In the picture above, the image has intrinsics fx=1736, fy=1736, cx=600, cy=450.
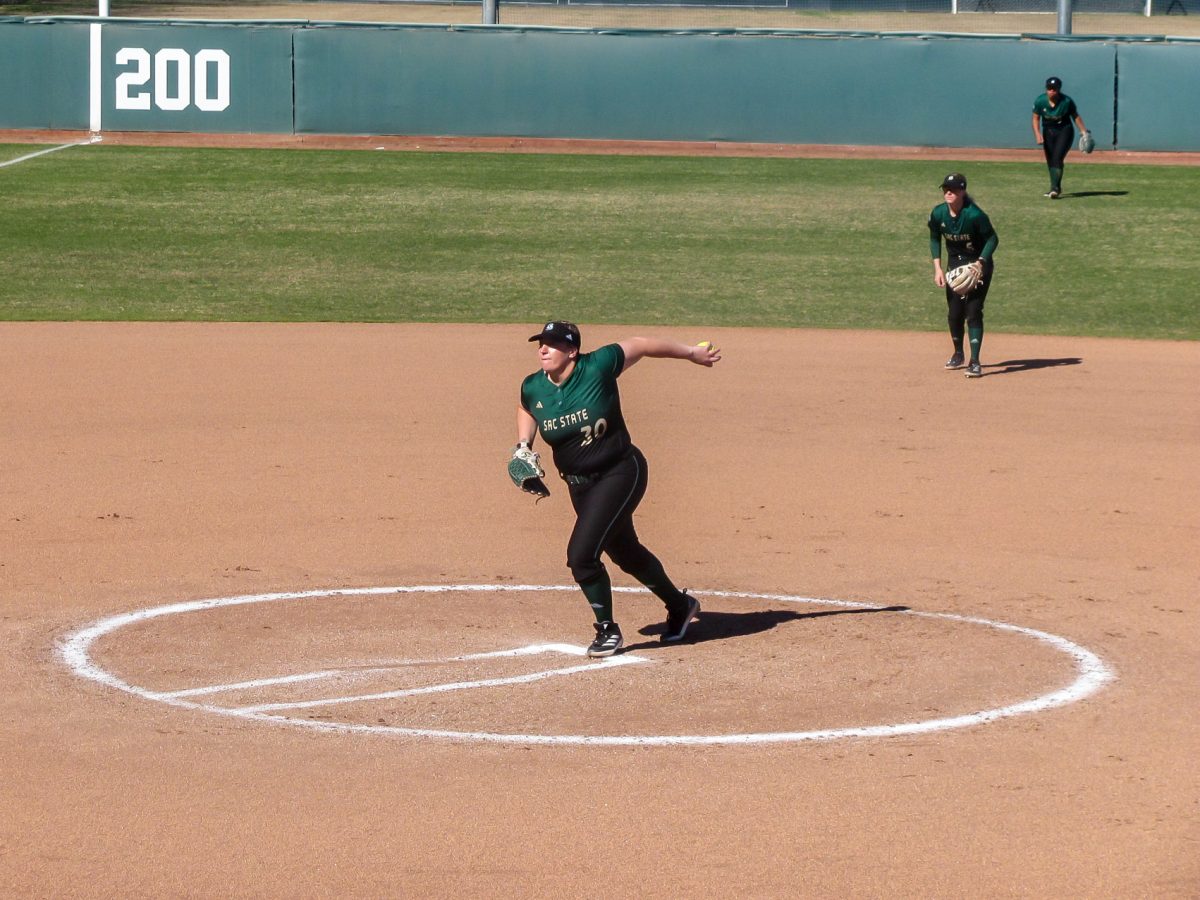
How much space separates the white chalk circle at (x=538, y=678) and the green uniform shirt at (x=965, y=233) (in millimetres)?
8412

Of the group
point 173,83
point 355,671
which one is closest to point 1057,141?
point 173,83

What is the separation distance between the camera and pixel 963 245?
742 inches

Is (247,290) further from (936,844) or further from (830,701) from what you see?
(936,844)

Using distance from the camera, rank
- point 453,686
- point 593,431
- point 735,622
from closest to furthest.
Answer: point 453,686, point 593,431, point 735,622

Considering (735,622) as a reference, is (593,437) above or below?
above

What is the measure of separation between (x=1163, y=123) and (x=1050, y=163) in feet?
17.2

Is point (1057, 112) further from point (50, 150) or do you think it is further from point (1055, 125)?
point (50, 150)

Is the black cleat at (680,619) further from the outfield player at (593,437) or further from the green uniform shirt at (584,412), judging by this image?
the green uniform shirt at (584,412)

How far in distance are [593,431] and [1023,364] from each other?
1170 centimetres

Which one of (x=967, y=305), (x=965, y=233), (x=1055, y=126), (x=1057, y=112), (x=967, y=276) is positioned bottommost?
(x=967, y=305)

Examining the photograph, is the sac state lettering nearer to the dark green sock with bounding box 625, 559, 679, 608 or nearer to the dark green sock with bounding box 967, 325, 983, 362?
the dark green sock with bounding box 967, 325, 983, 362

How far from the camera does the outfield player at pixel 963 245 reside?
730 inches

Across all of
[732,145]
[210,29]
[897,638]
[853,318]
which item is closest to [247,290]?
[853,318]

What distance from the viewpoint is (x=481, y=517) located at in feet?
43.8
